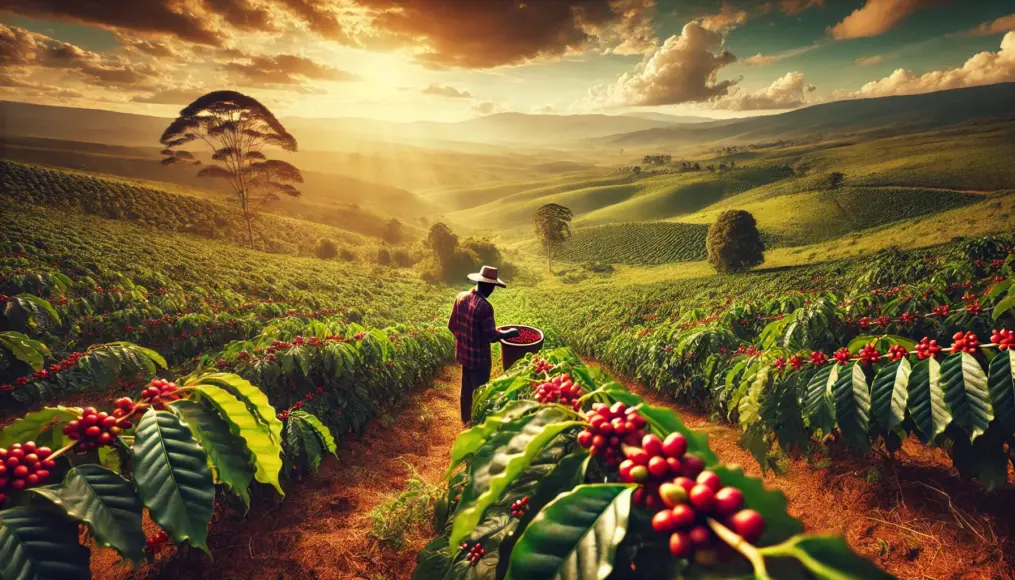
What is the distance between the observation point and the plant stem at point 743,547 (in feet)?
1.70

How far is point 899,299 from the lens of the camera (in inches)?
186

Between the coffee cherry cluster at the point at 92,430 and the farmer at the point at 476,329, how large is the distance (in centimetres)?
399

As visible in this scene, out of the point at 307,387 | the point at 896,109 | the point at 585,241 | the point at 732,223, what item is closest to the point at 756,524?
the point at 307,387

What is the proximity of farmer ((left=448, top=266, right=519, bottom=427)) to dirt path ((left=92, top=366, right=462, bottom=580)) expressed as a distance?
3.79ft

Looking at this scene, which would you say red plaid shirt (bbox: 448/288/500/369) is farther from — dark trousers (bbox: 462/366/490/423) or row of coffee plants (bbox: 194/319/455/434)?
row of coffee plants (bbox: 194/319/455/434)

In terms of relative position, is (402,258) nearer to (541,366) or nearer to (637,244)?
(637,244)

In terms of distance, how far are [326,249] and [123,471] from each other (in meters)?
34.3

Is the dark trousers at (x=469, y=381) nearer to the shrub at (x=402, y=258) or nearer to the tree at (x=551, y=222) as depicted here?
the shrub at (x=402, y=258)

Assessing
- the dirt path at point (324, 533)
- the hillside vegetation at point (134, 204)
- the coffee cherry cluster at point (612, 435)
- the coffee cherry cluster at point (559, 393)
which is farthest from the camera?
the hillside vegetation at point (134, 204)

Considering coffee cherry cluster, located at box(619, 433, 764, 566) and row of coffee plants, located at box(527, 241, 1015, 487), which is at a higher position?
coffee cherry cluster, located at box(619, 433, 764, 566)

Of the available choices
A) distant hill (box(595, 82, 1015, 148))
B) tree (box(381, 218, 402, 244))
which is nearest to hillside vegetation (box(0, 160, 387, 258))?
tree (box(381, 218, 402, 244))

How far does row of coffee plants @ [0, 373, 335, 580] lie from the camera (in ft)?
2.70

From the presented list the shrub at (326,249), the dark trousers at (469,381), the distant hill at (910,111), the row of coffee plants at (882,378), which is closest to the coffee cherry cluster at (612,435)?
the row of coffee plants at (882,378)

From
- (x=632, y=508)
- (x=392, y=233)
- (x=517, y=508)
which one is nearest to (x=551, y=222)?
(x=392, y=233)
